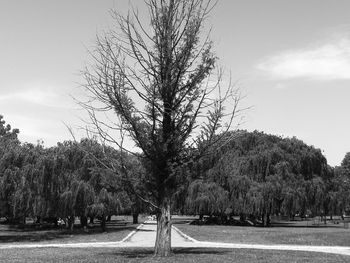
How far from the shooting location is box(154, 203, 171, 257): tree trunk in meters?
16.5

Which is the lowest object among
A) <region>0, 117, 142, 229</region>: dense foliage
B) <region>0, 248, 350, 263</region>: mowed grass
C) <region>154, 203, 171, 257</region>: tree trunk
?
<region>0, 248, 350, 263</region>: mowed grass

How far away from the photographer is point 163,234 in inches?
660

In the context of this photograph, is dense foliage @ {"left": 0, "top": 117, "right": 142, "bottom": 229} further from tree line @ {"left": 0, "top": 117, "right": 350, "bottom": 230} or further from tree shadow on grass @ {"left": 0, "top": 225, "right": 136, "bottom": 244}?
tree shadow on grass @ {"left": 0, "top": 225, "right": 136, "bottom": 244}

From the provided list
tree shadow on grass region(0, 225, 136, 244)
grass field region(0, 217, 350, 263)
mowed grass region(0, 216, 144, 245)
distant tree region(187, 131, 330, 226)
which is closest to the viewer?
grass field region(0, 217, 350, 263)

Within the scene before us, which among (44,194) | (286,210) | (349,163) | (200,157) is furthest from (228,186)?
(349,163)

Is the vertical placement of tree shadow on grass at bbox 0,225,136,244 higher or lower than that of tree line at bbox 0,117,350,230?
lower

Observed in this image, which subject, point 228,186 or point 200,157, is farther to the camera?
point 228,186

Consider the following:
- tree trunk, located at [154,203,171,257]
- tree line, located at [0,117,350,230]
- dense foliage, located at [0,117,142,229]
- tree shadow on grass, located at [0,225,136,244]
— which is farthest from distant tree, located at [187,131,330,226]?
tree trunk, located at [154,203,171,257]

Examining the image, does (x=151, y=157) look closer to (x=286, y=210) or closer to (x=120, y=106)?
(x=120, y=106)

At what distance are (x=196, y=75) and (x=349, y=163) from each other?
294ft

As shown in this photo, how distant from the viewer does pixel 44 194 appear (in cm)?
3303

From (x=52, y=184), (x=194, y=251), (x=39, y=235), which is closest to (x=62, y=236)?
(x=39, y=235)

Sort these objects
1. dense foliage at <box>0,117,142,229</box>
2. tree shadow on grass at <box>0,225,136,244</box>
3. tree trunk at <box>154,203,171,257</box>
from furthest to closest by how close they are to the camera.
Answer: tree shadow on grass at <box>0,225,136,244</box> → dense foliage at <box>0,117,142,229</box> → tree trunk at <box>154,203,171,257</box>

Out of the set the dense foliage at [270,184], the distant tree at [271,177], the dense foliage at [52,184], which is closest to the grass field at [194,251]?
the dense foliage at [52,184]
